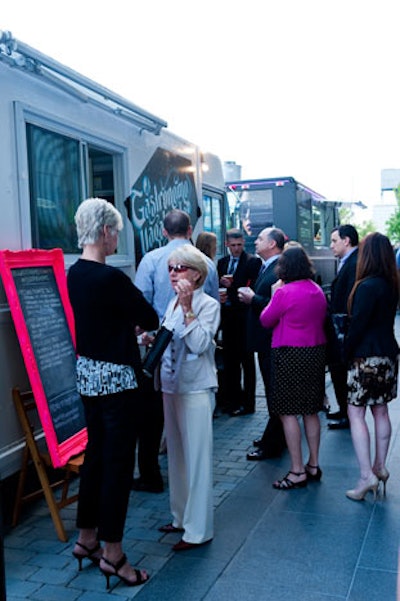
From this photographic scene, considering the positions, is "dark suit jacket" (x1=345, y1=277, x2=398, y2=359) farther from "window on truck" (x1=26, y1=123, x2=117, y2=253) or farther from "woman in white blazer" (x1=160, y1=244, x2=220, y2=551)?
"window on truck" (x1=26, y1=123, x2=117, y2=253)

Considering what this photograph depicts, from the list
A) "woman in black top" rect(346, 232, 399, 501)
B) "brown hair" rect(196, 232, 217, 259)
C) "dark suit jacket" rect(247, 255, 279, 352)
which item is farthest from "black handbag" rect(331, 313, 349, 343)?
"brown hair" rect(196, 232, 217, 259)

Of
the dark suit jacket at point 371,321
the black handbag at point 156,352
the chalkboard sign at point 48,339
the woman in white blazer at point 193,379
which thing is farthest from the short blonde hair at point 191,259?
the dark suit jacket at point 371,321

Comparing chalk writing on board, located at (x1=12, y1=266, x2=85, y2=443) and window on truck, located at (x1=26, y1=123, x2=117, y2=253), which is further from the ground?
window on truck, located at (x1=26, y1=123, x2=117, y2=253)

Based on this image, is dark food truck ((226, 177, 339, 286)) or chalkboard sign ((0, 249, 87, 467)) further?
A: dark food truck ((226, 177, 339, 286))

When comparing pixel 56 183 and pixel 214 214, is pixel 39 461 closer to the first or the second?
pixel 56 183

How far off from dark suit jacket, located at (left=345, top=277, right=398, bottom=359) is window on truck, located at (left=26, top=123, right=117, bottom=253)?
2.05 metres

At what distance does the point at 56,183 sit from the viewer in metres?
4.40

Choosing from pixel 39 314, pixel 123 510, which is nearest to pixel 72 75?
pixel 39 314

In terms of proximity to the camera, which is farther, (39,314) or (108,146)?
(108,146)

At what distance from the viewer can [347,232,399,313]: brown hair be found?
4.20 m

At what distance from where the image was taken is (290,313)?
Answer: 14.5 ft

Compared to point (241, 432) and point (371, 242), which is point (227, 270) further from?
point (371, 242)

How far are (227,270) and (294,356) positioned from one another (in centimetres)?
269

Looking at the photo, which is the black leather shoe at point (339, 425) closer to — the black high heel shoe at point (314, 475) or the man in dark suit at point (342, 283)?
the man in dark suit at point (342, 283)
